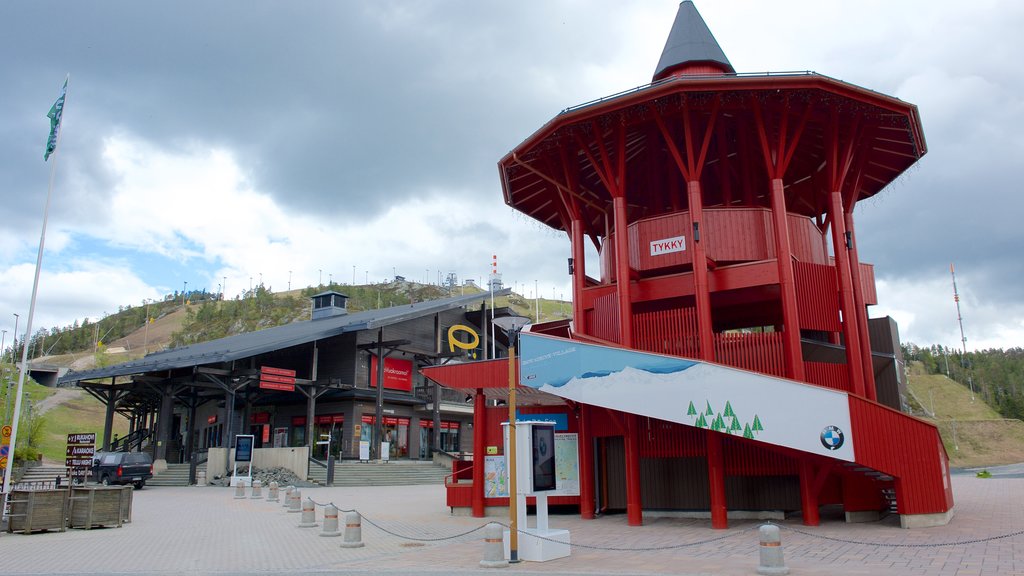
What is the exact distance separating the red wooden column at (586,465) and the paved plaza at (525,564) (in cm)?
38

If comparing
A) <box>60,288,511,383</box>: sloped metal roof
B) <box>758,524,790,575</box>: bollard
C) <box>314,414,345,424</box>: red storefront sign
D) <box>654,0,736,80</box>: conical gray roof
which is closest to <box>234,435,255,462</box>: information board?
<box>60,288,511,383</box>: sloped metal roof

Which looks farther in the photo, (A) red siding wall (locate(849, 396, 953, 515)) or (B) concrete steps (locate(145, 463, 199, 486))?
(B) concrete steps (locate(145, 463, 199, 486))

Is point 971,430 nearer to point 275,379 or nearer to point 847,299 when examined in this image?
point 847,299

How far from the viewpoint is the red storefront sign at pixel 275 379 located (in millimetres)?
33875

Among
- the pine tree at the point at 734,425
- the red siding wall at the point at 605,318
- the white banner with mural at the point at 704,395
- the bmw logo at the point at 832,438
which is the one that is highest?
the red siding wall at the point at 605,318

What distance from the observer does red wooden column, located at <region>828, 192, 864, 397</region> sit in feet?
53.5

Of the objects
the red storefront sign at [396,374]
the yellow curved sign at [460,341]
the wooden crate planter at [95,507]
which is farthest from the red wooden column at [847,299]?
the yellow curved sign at [460,341]

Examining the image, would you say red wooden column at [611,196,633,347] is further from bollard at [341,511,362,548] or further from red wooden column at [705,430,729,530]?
bollard at [341,511,362,548]

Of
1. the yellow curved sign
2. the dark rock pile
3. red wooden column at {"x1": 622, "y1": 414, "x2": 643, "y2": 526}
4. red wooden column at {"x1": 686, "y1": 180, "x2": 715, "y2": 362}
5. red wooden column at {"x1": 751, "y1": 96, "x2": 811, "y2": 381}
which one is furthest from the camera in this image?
the yellow curved sign

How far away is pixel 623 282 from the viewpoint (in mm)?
17328

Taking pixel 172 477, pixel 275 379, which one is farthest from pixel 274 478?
pixel 172 477

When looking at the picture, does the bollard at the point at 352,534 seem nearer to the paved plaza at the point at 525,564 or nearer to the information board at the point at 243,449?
the paved plaza at the point at 525,564

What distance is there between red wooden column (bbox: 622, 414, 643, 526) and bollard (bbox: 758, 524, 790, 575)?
6.53 metres

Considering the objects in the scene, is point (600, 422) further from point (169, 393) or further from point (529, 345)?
point (169, 393)
